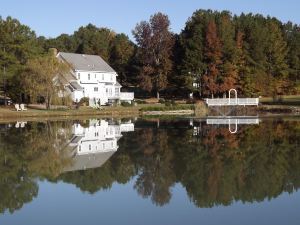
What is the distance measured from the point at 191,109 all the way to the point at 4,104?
23.9m

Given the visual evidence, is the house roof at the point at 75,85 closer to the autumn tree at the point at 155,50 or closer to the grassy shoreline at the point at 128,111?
the grassy shoreline at the point at 128,111

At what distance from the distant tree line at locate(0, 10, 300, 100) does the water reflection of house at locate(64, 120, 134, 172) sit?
31845 mm

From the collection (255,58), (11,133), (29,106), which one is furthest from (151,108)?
(11,133)

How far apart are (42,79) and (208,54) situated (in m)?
26.0

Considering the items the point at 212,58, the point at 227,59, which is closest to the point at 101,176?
the point at 212,58

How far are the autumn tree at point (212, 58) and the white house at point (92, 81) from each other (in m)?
11.0

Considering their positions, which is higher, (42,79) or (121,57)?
(121,57)

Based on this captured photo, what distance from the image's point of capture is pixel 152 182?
16.4m

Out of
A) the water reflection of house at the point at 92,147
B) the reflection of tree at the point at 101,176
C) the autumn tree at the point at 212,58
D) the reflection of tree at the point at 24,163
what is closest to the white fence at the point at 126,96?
the autumn tree at the point at 212,58

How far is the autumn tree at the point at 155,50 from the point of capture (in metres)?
76.1

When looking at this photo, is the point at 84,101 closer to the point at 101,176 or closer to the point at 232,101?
the point at 232,101

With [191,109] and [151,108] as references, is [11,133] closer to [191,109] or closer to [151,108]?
[151,108]

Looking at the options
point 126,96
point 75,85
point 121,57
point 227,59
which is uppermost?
point 121,57

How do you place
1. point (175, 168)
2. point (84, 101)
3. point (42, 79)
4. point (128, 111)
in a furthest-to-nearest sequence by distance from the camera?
point (84, 101)
point (128, 111)
point (42, 79)
point (175, 168)
